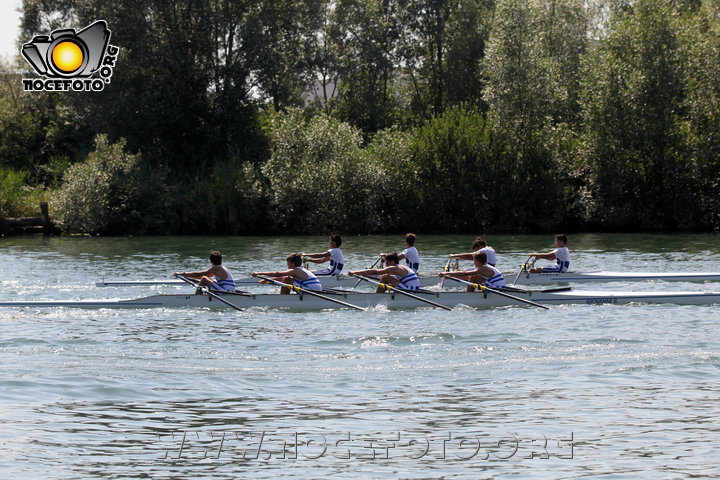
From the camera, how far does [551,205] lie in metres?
49.3

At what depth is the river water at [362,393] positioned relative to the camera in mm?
11008

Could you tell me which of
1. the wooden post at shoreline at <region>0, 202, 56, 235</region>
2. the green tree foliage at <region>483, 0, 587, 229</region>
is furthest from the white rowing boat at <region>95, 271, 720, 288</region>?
the wooden post at shoreline at <region>0, 202, 56, 235</region>

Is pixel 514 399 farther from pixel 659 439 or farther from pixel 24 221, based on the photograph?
pixel 24 221

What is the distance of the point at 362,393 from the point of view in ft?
45.9

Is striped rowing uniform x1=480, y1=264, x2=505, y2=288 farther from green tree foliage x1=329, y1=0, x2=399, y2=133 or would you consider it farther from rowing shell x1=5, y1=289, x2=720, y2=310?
green tree foliage x1=329, y1=0, x2=399, y2=133

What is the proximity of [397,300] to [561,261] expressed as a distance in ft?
22.1

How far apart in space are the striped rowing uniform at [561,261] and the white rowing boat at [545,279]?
13 cm

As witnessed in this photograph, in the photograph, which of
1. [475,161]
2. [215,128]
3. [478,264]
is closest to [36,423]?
[478,264]

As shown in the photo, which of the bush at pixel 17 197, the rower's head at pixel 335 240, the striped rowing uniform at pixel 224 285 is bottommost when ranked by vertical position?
the striped rowing uniform at pixel 224 285

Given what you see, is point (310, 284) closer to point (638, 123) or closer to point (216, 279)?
point (216, 279)

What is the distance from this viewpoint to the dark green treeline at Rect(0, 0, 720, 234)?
1887 inches

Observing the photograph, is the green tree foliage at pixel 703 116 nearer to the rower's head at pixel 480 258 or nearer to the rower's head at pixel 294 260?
the rower's head at pixel 480 258

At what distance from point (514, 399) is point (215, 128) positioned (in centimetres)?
4677

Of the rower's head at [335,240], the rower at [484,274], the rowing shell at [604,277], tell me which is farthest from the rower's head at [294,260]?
the rowing shell at [604,277]
